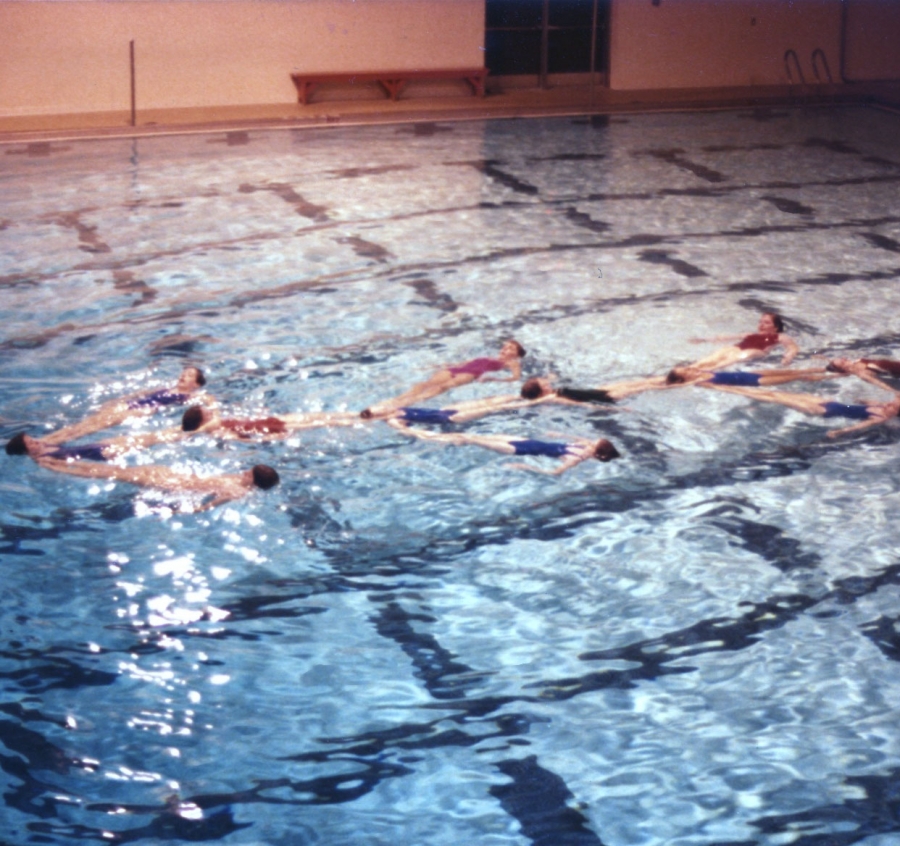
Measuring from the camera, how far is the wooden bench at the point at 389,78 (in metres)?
15.1

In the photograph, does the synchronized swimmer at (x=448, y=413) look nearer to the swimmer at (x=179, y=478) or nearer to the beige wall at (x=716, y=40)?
the swimmer at (x=179, y=478)

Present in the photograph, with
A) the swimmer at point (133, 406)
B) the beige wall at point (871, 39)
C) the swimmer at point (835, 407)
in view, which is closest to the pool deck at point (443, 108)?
the beige wall at point (871, 39)

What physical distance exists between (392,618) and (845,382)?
3521mm

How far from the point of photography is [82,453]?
5.76 m

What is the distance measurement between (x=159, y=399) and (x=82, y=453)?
Answer: 0.69 m

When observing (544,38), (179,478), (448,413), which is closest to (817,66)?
(544,38)

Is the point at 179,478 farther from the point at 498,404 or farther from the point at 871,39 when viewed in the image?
the point at 871,39

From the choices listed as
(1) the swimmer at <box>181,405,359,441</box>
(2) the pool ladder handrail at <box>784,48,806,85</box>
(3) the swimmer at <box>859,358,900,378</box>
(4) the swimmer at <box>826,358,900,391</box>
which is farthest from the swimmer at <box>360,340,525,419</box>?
(2) the pool ladder handrail at <box>784,48,806,85</box>

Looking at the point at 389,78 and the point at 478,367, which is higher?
the point at 389,78

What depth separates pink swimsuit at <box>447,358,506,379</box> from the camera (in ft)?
22.0

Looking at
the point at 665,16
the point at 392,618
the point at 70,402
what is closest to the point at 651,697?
the point at 392,618

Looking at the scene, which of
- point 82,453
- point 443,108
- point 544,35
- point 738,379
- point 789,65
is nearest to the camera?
point 82,453

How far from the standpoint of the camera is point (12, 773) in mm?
3688

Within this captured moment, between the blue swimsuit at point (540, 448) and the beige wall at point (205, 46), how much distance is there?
1056 cm
